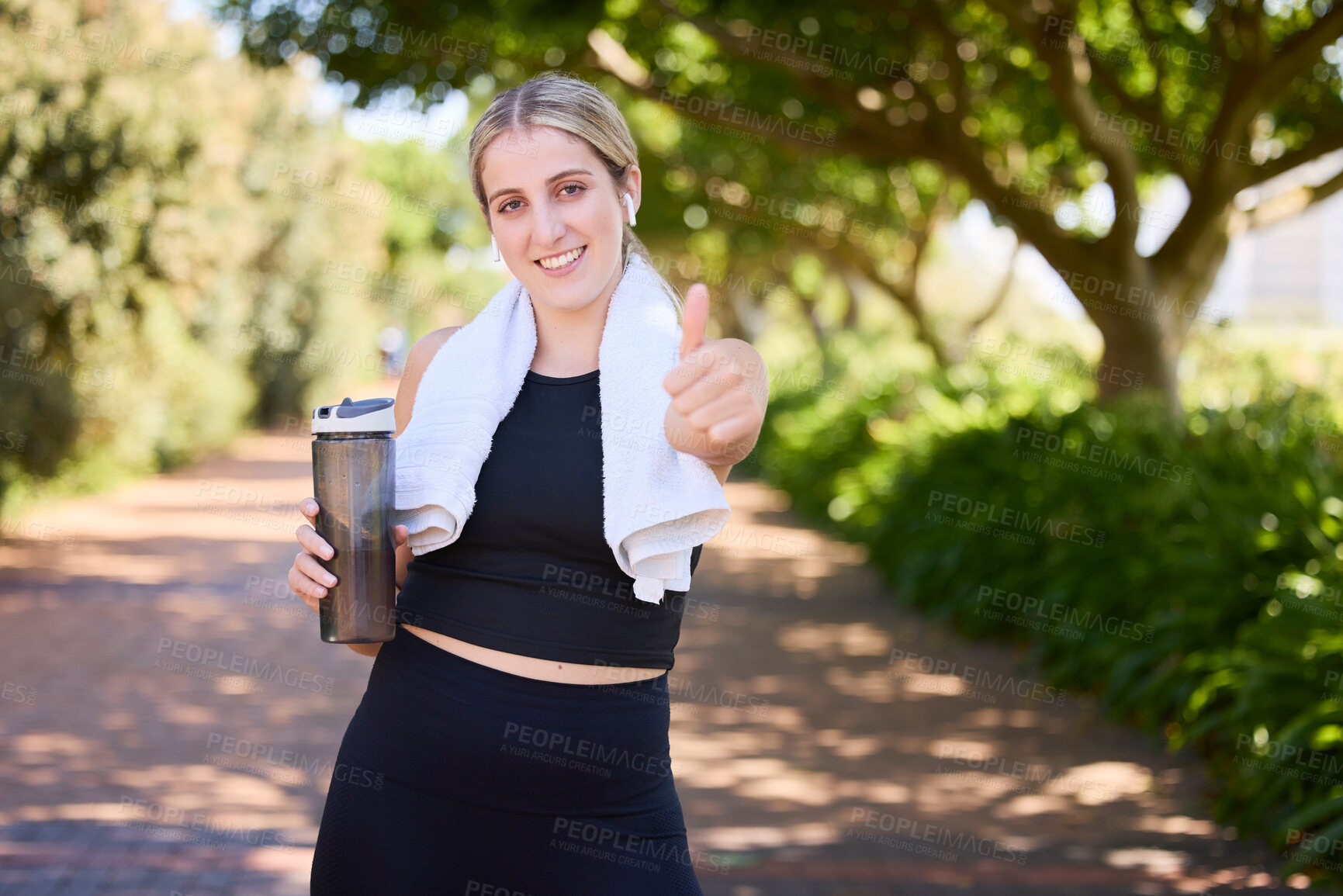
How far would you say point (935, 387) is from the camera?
13164 mm

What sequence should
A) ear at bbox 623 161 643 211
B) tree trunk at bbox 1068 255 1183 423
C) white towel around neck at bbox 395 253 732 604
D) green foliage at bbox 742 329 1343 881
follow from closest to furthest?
white towel around neck at bbox 395 253 732 604
ear at bbox 623 161 643 211
green foliage at bbox 742 329 1343 881
tree trunk at bbox 1068 255 1183 423

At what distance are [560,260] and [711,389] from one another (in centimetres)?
48

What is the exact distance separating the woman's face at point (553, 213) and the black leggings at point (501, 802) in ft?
2.27

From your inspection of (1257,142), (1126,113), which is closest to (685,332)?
(1126,113)

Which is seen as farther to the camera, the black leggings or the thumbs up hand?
the black leggings

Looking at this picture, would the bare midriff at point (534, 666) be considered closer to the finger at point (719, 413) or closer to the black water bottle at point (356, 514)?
the black water bottle at point (356, 514)

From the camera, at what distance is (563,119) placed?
2.02 meters

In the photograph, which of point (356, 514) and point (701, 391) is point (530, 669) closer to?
point (356, 514)

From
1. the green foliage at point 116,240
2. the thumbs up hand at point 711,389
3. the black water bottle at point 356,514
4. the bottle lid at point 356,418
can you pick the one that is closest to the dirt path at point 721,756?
the green foliage at point 116,240

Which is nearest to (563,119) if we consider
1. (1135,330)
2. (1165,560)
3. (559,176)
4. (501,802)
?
(559,176)

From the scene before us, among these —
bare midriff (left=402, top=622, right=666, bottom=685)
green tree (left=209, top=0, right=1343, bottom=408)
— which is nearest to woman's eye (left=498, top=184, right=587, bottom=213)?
bare midriff (left=402, top=622, right=666, bottom=685)

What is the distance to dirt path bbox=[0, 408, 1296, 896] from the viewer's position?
4.61 m

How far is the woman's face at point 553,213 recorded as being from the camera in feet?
6.65

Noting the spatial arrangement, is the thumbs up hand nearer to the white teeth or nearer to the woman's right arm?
the white teeth
